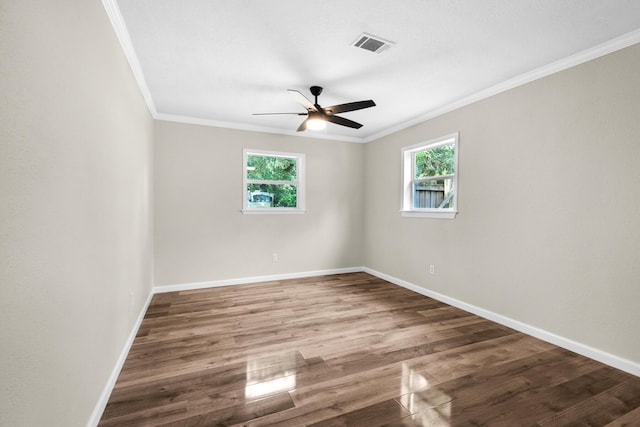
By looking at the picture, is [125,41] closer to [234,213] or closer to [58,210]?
[58,210]

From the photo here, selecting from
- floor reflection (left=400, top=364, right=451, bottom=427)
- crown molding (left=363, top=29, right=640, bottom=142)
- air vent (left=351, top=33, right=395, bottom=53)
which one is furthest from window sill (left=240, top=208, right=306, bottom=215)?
floor reflection (left=400, top=364, right=451, bottom=427)

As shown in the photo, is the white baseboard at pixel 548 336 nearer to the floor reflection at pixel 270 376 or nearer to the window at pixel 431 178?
the window at pixel 431 178

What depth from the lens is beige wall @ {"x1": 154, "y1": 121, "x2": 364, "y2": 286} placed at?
13.9ft

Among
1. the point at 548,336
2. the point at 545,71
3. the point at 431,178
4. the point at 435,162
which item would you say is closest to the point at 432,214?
the point at 431,178

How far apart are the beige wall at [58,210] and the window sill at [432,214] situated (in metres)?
3.56

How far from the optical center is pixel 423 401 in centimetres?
188

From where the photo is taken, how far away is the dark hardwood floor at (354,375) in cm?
174

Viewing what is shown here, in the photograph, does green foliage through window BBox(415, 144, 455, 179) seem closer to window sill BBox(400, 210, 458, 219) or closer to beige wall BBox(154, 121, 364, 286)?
window sill BBox(400, 210, 458, 219)

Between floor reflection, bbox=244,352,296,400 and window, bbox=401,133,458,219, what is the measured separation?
269cm

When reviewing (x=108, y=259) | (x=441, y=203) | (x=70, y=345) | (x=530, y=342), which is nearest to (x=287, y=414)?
(x=70, y=345)

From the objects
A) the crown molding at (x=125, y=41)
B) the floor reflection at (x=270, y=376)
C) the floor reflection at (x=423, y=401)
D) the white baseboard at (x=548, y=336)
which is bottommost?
the floor reflection at (x=270, y=376)

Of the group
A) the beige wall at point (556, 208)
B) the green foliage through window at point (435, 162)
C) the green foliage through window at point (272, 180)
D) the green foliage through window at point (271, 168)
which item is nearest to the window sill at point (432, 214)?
the beige wall at point (556, 208)

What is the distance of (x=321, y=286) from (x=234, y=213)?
1.79 metres

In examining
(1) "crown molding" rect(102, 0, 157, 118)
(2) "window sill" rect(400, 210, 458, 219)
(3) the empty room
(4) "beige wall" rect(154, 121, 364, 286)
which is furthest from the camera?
(4) "beige wall" rect(154, 121, 364, 286)
